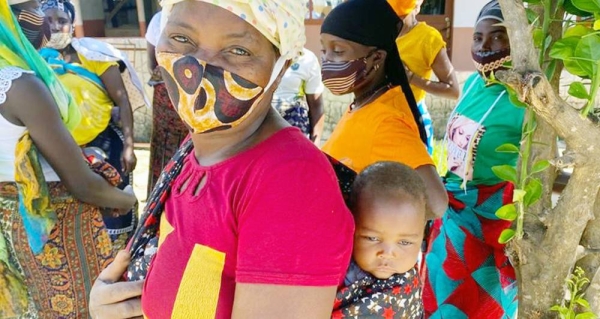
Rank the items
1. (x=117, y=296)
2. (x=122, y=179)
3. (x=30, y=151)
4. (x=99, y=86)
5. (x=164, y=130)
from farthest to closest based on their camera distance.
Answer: (x=164, y=130)
(x=99, y=86)
(x=122, y=179)
(x=30, y=151)
(x=117, y=296)

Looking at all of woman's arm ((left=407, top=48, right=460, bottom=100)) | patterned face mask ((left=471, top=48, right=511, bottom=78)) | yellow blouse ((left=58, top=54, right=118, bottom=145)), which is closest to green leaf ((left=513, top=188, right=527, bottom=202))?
patterned face mask ((left=471, top=48, right=511, bottom=78))

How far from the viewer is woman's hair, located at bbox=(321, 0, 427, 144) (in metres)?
2.21

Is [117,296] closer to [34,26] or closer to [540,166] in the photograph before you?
[540,166]

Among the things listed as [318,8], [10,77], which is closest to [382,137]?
[10,77]

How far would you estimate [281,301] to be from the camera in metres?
1.02

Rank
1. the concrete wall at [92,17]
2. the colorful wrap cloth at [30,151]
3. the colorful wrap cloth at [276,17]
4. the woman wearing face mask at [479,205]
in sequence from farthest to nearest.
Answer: the concrete wall at [92,17], the woman wearing face mask at [479,205], the colorful wrap cloth at [30,151], the colorful wrap cloth at [276,17]

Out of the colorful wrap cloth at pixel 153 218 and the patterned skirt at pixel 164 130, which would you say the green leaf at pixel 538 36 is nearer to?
the colorful wrap cloth at pixel 153 218

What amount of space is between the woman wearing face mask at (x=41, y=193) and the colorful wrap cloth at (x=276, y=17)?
3.73ft

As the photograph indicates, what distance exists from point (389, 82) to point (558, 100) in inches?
48.4

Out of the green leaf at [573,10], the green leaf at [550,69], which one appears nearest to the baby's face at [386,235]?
the green leaf at [550,69]

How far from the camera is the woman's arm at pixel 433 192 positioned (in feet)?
6.34

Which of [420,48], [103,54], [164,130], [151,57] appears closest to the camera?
[103,54]

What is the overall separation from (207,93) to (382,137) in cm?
93

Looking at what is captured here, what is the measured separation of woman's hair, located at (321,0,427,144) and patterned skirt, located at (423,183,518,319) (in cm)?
40
